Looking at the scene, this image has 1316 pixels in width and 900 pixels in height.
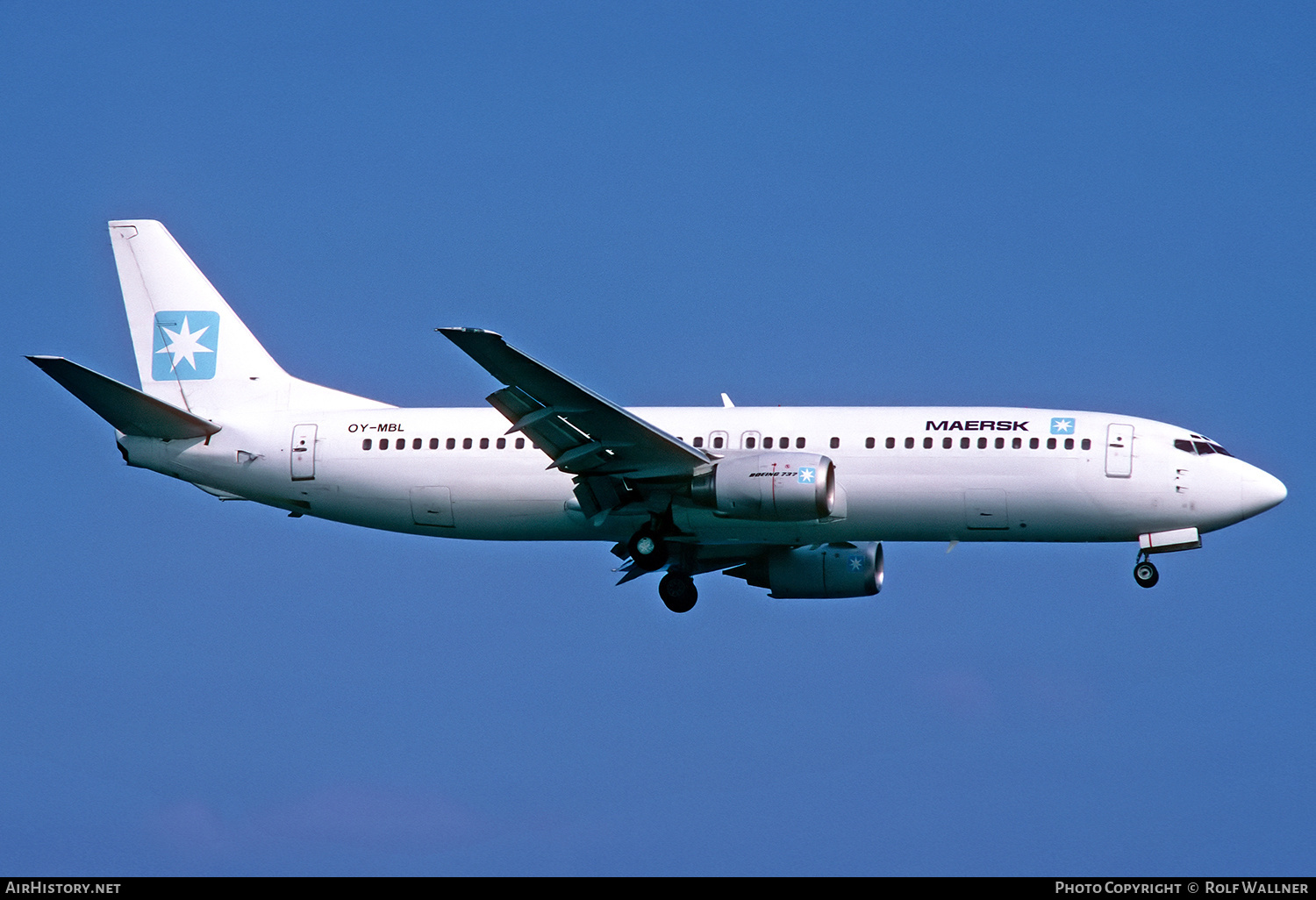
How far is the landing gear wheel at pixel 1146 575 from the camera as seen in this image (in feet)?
153

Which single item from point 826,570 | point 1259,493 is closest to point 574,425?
point 826,570

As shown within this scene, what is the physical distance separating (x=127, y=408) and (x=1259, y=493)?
28237mm

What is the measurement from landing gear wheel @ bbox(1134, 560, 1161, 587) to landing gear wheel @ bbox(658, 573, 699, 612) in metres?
11.7

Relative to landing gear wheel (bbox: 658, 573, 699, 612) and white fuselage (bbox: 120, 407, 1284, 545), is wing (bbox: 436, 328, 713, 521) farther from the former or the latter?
landing gear wheel (bbox: 658, 573, 699, 612)

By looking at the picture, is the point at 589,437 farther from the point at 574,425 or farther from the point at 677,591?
the point at 677,591

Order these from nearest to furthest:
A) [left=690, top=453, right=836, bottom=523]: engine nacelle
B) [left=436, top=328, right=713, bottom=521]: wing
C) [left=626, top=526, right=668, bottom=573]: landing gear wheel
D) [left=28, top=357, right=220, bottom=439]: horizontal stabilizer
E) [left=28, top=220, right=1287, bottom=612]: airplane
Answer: [left=436, top=328, right=713, bottom=521]: wing < [left=690, top=453, right=836, bottom=523]: engine nacelle < [left=28, top=220, right=1287, bottom=612]: airplane < [left=28, top=357, right=220, bottom=439]: horizontal stabilizer < [left=626, top=526, right=668, bottom=573]: landing gear wheel

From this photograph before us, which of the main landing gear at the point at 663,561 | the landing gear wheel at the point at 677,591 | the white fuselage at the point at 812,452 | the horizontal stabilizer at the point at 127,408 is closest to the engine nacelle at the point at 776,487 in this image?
the white fuselage at the point at 812,452

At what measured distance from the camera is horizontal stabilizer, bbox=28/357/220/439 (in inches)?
1843

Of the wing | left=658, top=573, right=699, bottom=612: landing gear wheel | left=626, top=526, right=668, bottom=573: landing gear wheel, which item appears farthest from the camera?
left=658, top=573, right=699, bottom=612: landing gear wheel

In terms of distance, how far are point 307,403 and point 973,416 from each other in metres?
17.8

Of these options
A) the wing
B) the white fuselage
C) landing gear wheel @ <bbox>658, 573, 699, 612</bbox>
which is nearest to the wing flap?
the wing

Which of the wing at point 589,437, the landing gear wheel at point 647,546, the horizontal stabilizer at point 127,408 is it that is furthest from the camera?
the landing gear wheel at point 647,546

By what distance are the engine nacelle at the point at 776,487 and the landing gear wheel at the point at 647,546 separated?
3.06 m

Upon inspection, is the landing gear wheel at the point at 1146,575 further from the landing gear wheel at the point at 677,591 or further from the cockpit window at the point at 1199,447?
the landing gear wheel at the point at 677,591
